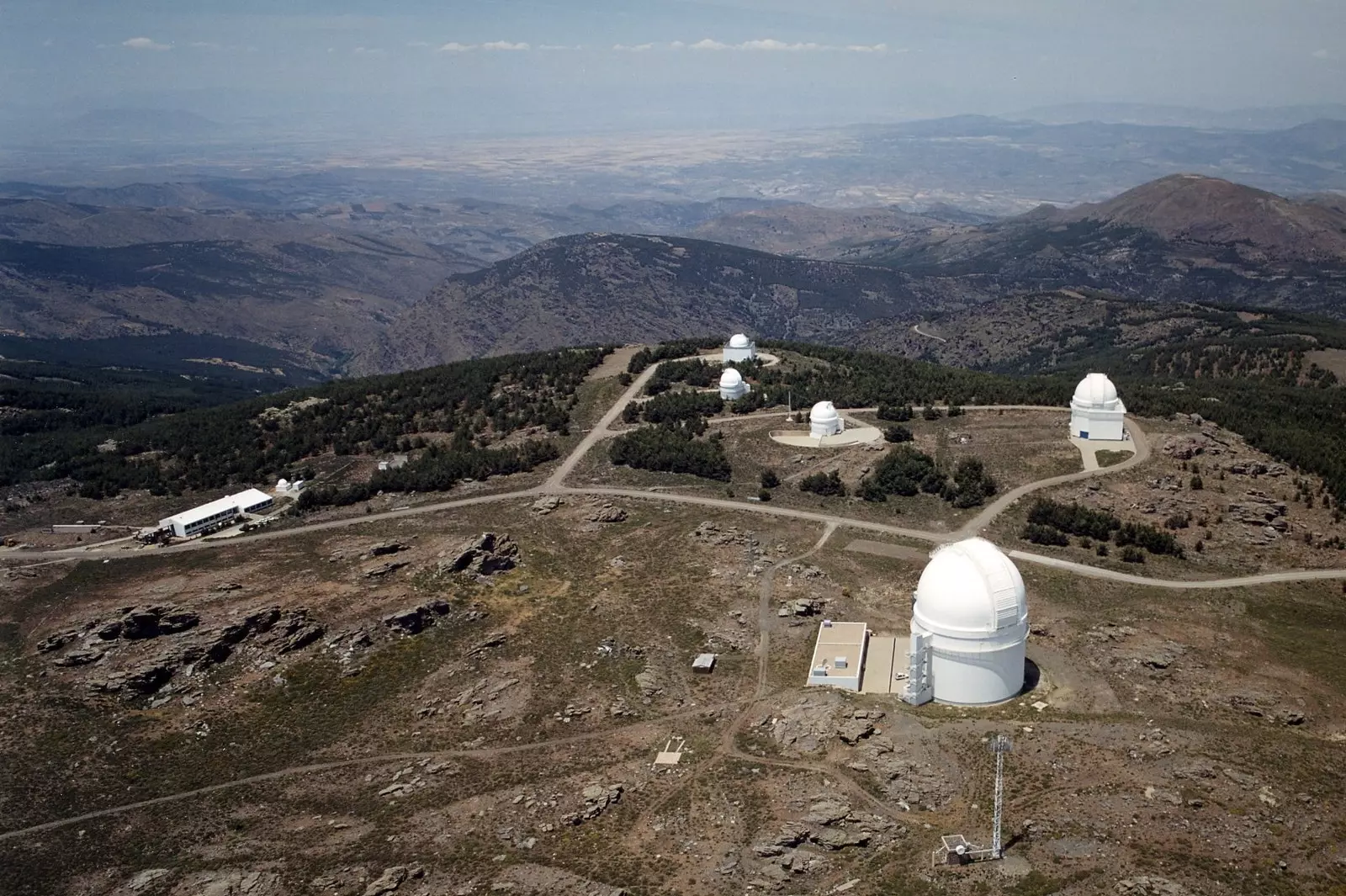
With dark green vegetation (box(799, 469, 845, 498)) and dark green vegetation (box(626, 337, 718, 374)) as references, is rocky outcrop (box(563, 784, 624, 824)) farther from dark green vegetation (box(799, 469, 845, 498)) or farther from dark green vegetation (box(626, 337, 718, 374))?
dark green vegetation (box(626, 337, 718, 374))

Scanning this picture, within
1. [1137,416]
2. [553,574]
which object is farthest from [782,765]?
[1137,416]

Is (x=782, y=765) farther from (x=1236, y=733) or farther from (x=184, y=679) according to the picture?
(x=184, y=679)

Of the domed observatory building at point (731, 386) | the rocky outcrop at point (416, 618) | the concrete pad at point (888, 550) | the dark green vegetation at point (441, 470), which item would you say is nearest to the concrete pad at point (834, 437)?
the domed observatory building at point (731, 386)

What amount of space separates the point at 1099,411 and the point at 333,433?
77.7 m

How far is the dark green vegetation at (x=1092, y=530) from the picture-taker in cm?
7419

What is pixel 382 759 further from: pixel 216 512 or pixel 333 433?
pixel 333 433

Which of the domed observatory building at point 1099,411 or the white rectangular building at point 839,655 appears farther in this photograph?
the domed observatory building at point 1099,411

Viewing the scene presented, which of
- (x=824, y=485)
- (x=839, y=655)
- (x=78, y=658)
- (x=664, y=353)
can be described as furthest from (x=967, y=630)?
(x=664, y=353)

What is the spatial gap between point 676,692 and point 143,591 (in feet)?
126

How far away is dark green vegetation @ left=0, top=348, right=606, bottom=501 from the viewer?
96.5 m

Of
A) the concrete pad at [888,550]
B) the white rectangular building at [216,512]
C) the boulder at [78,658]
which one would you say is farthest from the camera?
the white rectangular building at [216,512]

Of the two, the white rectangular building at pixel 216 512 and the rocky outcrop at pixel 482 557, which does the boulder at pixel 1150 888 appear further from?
the white rectangular building at pixel 216 512

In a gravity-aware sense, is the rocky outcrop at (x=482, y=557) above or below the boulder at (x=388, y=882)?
above

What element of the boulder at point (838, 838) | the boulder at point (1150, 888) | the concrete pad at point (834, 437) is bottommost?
the boulder at point (838, 838)
